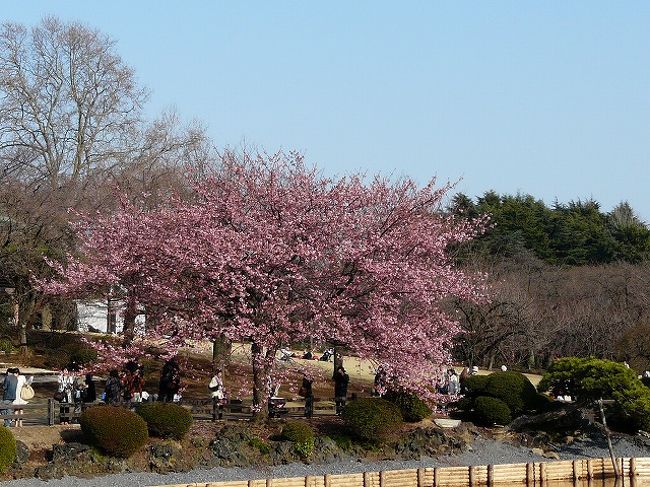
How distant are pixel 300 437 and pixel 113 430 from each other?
5663mm

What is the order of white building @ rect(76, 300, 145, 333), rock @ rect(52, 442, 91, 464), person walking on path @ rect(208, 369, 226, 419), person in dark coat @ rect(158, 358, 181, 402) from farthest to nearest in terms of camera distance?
white building @ rect(76, 300, 145, 333), person in dark coat @ rect(158, 358, 181, 402), person walking on path @ rect(208, 369, 226, 419), rock @ rect(52, 442, 91, 464)

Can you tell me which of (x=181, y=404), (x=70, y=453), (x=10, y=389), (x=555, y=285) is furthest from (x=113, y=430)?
(x=555, y=285)

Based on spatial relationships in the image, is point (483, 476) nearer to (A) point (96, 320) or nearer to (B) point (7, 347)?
(B) point (7, 347)

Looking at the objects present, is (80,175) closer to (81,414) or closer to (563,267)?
(81,414)

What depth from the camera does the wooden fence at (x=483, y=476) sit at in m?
27.1

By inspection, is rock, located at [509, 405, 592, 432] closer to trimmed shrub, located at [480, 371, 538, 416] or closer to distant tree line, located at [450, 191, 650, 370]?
trimmed shrub, located at [480, 371, 538, 416]

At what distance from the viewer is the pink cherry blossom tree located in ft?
98.0

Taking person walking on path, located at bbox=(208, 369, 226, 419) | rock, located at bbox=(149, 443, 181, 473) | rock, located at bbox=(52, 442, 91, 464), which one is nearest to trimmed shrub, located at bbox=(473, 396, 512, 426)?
person walking on path, located at bbox=(208, 369, 226, 419)

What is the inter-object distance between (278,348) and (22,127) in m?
34.7

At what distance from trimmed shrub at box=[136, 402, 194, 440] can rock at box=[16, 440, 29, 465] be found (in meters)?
3.34

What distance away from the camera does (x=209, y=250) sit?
2978 cm

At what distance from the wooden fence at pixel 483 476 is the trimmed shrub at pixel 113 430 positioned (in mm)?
2334

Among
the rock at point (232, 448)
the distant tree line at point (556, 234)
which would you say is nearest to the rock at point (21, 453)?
the rock at point (232, 448)

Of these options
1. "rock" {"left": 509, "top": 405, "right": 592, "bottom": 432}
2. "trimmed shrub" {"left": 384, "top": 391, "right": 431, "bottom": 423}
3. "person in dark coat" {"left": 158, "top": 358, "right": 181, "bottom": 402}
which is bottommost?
"rock" {"left": 509, "top": 405, "right": 592, "bottom": 432}
